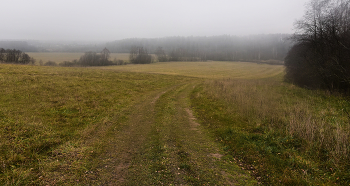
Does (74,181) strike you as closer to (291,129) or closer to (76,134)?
(76,134)

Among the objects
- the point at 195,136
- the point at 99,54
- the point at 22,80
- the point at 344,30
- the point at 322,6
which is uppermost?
the point at 99,54

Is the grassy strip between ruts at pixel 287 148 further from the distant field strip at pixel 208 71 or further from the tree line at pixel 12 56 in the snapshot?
the tree line at pixel 12 56

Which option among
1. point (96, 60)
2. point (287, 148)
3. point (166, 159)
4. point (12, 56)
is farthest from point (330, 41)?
point (12, 56)

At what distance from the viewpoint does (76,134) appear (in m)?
7.32

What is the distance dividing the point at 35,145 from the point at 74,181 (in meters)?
2.77

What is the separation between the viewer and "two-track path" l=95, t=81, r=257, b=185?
4.42 m

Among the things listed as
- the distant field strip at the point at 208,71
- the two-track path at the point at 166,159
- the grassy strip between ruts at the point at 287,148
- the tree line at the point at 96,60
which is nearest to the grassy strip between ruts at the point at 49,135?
the two-track path at the point at 166,159

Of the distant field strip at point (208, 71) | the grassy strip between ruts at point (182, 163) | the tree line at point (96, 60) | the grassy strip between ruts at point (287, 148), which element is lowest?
the grassy strip between ruts at point (182, 163)

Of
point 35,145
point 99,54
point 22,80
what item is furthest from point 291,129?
point 99,54

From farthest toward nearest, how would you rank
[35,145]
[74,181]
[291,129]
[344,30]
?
1. [344,30]
2. [291,129]
3. [35,145]
4. [74,181]

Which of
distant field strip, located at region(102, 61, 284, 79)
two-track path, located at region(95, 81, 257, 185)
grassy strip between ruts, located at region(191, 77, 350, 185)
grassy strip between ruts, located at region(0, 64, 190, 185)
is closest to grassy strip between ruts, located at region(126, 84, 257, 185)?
two-track path, located at region(95, 81, 257, 185)

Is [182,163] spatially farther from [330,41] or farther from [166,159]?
→ [330,41]

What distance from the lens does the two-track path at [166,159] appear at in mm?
4422

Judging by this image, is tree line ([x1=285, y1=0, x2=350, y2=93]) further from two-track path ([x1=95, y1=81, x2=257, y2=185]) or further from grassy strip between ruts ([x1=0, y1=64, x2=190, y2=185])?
grassy strip between ruts ([x1=0, y1=64, x2=190, y2=185])
